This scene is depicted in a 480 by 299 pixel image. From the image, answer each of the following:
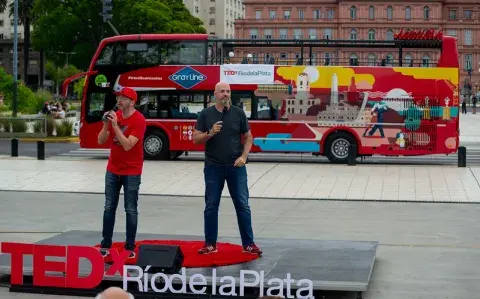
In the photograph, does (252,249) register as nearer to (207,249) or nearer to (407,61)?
(207,249)

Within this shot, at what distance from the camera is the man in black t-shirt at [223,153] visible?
1129cm

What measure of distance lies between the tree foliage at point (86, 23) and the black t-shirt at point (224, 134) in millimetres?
75803

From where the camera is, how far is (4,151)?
34.6m

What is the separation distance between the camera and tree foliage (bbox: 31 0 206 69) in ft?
287

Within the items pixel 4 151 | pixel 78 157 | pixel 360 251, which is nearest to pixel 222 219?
pixel 360 251

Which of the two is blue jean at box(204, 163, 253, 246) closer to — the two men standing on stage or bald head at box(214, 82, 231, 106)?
the two men standing on stage

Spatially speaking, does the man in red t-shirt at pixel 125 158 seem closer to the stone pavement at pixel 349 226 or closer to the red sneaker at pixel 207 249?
the red sneaker at pixel 207 249

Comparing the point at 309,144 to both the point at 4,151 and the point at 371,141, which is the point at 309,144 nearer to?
the point at 371,141

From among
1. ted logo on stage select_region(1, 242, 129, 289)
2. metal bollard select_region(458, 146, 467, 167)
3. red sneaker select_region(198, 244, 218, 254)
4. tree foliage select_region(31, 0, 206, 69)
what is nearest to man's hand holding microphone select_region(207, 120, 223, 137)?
red sneaker select_region(198, 244, 218, 254)

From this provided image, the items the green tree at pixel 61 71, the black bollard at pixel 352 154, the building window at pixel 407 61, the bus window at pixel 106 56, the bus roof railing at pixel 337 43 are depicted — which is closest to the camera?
the black bollard at pixel 352 154

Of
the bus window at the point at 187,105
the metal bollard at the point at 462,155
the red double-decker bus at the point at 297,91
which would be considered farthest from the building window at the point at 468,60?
the metal bollard at the point at 462,155

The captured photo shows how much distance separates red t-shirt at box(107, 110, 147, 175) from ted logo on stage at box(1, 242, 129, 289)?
1022mm

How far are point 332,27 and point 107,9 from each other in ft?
418

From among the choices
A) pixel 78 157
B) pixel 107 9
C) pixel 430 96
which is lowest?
pixel 78 157
